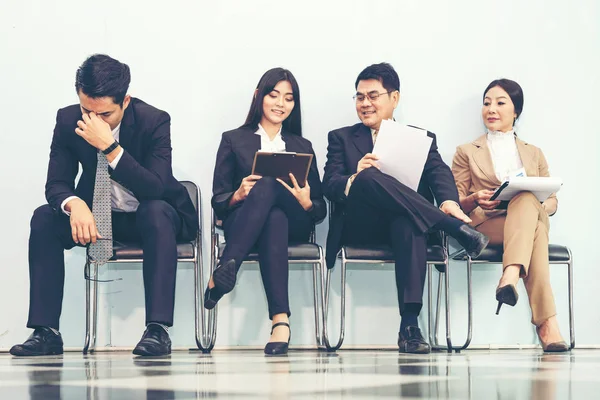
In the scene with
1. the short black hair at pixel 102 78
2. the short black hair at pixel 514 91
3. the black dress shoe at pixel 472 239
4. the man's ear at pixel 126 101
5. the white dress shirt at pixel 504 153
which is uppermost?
the short black hair at pixel 514 91

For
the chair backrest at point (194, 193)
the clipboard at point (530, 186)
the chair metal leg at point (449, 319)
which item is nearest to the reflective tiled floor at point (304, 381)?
the clipboard at point (530, 186)

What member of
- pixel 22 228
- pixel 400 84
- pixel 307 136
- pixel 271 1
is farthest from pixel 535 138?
pixel 22 228

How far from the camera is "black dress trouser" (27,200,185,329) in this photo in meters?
2.93

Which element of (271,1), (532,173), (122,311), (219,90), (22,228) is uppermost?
(271,1)

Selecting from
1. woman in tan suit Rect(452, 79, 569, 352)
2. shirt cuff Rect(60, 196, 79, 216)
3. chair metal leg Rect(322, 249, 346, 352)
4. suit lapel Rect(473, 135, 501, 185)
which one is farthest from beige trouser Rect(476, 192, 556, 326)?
shirt cuff Rect(60, 196, 79, 216)

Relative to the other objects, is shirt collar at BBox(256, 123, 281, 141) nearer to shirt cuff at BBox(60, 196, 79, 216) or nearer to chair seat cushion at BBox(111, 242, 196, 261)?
chair seat cushion at BBox(111, 242, 196, 261)

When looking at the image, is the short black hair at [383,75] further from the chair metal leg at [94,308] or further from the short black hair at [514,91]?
the chair metal leg at [94,308]

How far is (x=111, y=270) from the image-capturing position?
3.95 metres

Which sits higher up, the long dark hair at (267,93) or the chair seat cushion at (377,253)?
the long dark hair at (267,93)

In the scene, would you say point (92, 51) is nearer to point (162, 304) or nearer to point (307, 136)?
point (307, 136)

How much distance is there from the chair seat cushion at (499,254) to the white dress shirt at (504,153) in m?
0.46

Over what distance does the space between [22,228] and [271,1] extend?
170 cm

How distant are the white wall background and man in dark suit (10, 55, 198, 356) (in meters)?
0.75

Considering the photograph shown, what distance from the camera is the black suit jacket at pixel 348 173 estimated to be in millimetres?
3545
